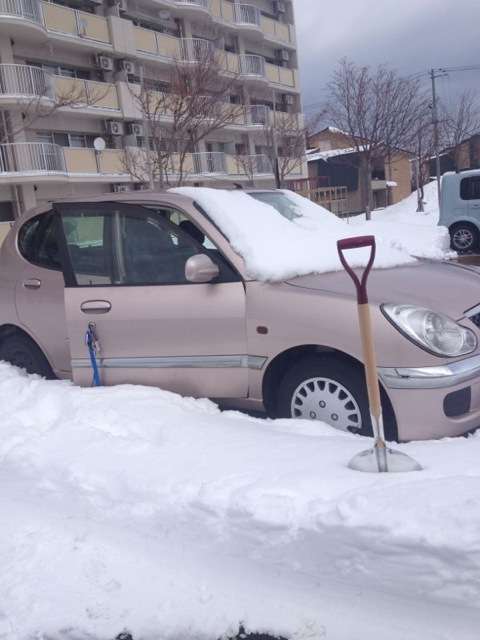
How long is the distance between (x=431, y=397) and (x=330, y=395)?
565mm

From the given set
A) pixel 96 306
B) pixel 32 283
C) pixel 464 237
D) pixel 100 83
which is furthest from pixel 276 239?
pixel 100 83

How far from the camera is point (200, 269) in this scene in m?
3.77

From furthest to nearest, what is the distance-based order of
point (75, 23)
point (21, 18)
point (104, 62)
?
point (104, 62)
point (75, 23)
point (21, 18)

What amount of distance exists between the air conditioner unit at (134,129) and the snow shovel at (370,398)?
24659mm

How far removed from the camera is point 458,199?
16.3 m

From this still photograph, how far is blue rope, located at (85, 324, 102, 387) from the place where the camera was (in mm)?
4223

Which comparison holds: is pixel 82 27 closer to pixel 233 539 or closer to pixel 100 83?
pixel 100 83

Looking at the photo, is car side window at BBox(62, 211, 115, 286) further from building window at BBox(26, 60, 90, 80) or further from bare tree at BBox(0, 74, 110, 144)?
building window at BBox(26, 60, 90, 80)

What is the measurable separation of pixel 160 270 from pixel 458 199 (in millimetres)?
13911

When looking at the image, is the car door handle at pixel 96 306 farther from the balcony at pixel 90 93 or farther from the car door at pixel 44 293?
the balcony at pixel 90 93

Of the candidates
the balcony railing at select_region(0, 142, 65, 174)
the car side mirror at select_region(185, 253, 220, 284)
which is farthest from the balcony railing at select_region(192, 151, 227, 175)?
the car side mirror at select_region(185, 253, 220, 284)

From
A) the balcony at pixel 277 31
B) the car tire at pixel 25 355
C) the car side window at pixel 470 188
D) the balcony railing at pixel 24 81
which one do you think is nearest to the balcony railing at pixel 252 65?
the balcony at pixel 277 31

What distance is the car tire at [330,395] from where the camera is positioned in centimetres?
351

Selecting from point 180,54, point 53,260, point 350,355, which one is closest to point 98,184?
point 180,54
